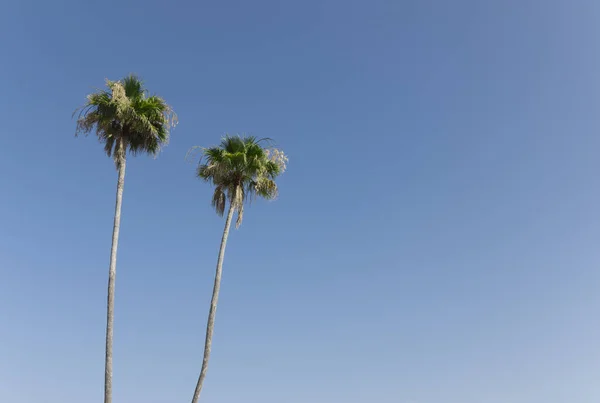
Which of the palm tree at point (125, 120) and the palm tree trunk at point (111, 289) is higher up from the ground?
the palm tree at point (125, 120)

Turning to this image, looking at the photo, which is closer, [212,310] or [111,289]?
[111,289]

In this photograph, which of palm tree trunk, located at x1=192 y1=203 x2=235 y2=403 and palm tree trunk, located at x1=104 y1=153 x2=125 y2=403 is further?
palm tree trunk, located at x1=192 y1=203 x2=235 y2=403

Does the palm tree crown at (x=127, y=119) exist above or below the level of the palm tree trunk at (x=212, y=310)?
above

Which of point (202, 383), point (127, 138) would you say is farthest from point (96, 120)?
point (202, 383)

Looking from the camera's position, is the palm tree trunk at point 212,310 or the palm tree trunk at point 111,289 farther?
the palm tree trunk at point 212,310

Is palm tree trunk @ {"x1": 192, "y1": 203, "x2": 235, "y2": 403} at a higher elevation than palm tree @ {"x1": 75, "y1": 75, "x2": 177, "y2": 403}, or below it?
below

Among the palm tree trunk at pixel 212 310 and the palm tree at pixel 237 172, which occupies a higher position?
the palm tree at pixel 237 172

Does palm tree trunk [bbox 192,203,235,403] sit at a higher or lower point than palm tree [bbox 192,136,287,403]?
lower

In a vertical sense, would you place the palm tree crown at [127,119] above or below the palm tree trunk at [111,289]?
above

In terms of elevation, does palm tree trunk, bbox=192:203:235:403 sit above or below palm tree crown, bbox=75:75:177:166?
below

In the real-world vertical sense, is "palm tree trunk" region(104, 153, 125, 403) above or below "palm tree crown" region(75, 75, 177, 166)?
below

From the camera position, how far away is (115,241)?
26141mm

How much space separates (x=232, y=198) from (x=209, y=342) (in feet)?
25.5

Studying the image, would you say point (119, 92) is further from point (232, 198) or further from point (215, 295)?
point (215, 295)
